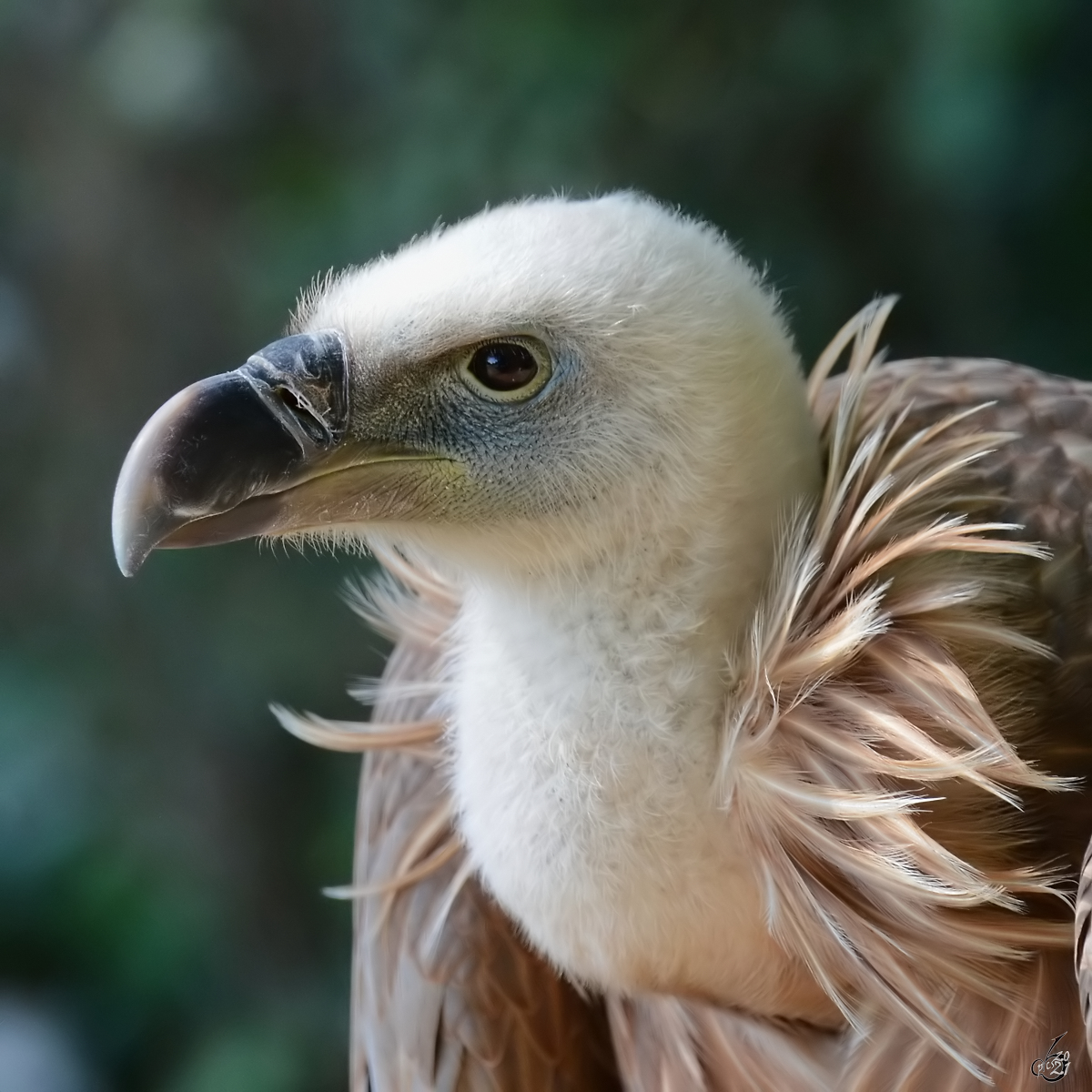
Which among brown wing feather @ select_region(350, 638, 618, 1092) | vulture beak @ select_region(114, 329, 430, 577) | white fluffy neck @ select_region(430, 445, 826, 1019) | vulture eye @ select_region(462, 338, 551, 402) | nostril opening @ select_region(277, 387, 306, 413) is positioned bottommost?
brown wing feather @ select_region(350, 638, 618, 1092)

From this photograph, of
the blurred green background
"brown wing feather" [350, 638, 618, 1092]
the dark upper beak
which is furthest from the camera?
the blurred green background

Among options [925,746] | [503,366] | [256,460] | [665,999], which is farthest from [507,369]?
[665,999]

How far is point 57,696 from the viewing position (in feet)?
4.67

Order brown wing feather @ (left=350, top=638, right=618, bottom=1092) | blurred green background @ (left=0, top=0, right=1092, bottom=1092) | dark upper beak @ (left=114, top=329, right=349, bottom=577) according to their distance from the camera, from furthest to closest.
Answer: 1. blurred green background @ (left=0, top=0, right=1092, bottom=1092)
2. brown wing feather @ (left=350, top=638, right=618, bottom=1092)
3. dark upper beak @ (left=114, top=329, right=349, bottom=577)

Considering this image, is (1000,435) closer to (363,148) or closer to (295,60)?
(363,148)

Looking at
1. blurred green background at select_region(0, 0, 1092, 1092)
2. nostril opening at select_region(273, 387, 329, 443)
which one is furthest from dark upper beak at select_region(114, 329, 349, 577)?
blurred green background at select_region(0, 0, 1092, 1092)

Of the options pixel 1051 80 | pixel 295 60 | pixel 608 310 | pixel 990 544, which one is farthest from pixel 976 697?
pixel 295 60

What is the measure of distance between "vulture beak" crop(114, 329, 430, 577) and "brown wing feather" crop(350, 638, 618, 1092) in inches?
10.3

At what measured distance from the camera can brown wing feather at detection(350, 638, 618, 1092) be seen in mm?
747

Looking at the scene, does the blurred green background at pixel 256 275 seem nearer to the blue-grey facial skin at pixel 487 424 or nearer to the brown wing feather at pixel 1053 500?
the brown wing feather at pixel 1053 500

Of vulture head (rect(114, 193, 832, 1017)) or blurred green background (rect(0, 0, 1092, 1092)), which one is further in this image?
blurred green background (rect(0, 0, 1092, 1092))

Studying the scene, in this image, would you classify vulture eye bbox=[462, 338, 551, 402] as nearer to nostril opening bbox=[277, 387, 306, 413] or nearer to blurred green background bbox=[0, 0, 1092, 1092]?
nostril opening bbox=[277, 387, 306, 413]

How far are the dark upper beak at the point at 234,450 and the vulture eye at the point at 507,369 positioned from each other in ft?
0.20

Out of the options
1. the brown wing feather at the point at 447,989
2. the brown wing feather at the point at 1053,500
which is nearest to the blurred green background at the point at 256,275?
the brown wing feather at the point at 447,989
